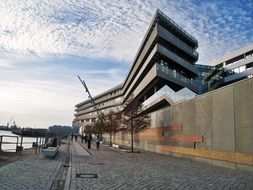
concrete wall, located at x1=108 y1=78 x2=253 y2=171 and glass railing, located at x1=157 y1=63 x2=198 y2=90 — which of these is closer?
concrete wall, located at x1=108 y1=78 x2=253 y2=171

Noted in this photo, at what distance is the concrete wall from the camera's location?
1741 cm

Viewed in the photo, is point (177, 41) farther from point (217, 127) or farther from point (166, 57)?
point (217, 127)

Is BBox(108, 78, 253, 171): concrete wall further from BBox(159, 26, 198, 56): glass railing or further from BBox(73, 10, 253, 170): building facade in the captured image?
BBox(159, 26, 198, 56): glass railing

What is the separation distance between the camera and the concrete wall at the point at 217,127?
17406 millimetres

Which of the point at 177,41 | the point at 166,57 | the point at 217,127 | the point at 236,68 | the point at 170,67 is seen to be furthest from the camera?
the point at 236,68

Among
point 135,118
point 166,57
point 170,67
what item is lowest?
point 135,118

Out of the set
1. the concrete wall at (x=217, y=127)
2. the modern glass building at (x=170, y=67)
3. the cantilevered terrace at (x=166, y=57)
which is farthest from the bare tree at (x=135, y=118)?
the concrete wall at (x=217, y=127)

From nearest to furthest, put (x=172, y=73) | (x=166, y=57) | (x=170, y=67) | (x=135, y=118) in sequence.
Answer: (x=135, y=118)
(x=172, y=73)
(x=166, y=57)
(x=170, y=67)

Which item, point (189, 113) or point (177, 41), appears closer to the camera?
point (189, 113)

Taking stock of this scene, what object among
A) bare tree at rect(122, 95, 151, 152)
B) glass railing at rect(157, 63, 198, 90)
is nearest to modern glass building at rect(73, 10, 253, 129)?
glass railing at rect(157, 63, 198, 90)

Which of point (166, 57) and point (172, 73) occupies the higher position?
point (166, 57)

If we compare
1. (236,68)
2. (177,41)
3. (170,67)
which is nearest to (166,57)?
(170,67)

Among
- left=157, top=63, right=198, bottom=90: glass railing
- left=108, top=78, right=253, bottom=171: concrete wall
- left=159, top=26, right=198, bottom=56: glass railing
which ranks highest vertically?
left=159, top=26, right=198, bottom=56: glass railing

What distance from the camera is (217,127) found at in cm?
2058
